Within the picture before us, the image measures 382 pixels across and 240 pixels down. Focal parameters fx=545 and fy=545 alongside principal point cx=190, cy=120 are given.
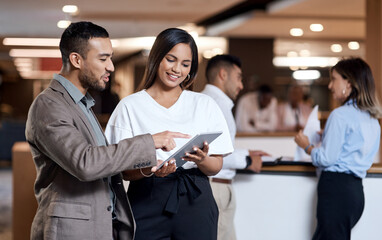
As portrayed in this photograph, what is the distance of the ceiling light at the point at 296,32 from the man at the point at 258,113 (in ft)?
12.9

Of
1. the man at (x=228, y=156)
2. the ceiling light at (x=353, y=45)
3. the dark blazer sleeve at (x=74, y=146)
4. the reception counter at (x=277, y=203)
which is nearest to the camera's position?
the dark blazer sleeve at (x=74, y=146)

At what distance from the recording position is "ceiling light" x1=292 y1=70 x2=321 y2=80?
20312 mm

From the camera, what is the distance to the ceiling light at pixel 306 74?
20312 mm

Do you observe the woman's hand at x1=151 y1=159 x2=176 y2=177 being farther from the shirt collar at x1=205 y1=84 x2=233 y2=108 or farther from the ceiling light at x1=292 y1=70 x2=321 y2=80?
the ceiling light at x1=292 y1=70 x2=321 y2=80

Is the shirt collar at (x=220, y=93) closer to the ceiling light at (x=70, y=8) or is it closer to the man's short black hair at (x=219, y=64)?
the man's short black hair at (x=219, y=64)

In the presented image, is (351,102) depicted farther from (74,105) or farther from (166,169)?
(74,105)

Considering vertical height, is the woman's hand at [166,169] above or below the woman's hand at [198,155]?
below

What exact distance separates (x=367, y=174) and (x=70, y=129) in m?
2.31

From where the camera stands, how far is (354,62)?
131 inches

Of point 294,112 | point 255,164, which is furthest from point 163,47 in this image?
point 294,112

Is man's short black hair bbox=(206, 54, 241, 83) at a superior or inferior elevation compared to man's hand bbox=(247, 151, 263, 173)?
superior

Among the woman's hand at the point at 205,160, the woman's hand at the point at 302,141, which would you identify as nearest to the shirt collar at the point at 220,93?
the woman's hand at the point at 302,141

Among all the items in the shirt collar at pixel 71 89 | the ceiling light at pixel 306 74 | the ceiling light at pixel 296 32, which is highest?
the ceiling light at pixel 296 32

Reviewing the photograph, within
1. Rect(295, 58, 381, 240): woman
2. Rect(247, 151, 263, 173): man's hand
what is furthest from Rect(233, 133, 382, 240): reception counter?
Rect(295, 58, 381, 240): woman
